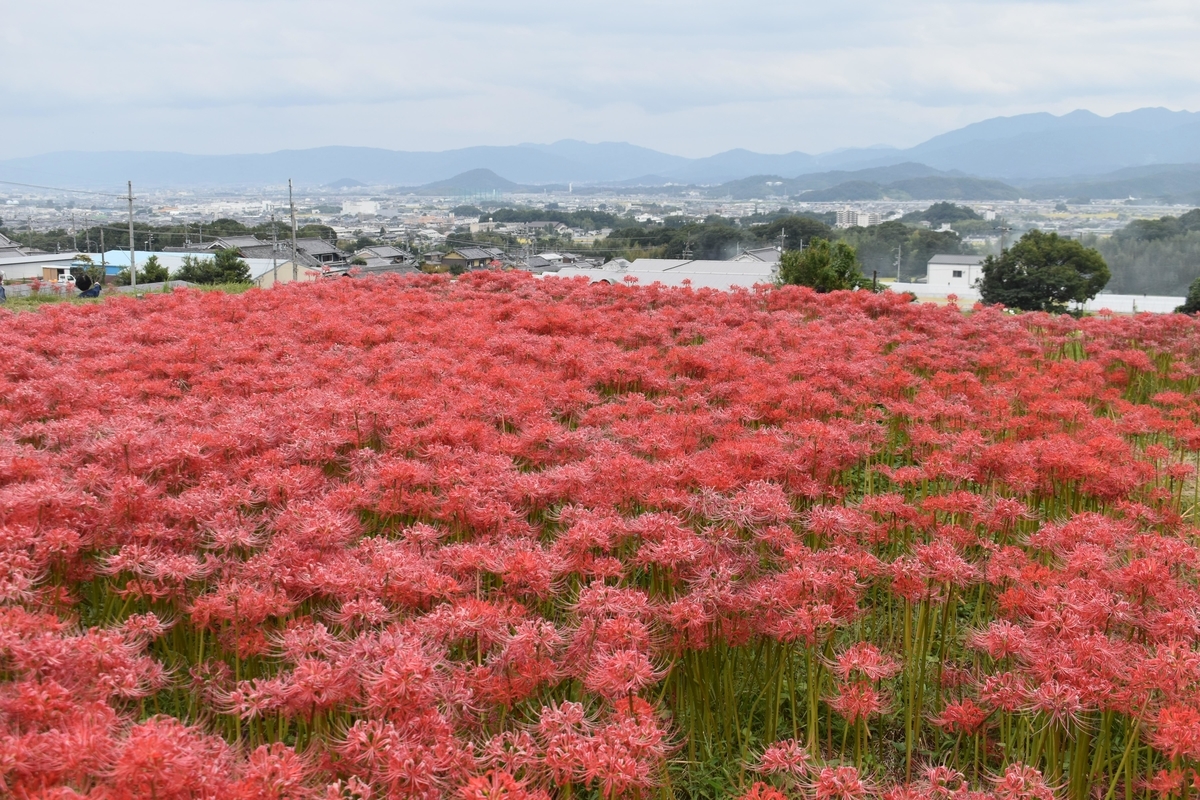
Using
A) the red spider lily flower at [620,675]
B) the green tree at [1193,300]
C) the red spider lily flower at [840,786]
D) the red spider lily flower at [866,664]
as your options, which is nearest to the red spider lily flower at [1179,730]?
the red spider lily flower at [866,664]

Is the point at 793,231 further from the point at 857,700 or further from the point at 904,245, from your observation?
the point at 857,700

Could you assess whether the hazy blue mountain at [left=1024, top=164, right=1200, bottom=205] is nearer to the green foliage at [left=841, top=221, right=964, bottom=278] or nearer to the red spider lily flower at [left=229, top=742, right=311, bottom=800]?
the green foliage at [left=841, top=221, right=964, bottom=278]

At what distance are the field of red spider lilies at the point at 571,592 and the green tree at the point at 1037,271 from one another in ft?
90.7

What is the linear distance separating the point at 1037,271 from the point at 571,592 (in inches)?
1291

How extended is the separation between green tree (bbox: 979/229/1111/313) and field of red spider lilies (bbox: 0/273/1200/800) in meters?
27.6

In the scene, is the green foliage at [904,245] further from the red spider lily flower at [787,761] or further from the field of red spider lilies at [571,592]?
the red spider lily flower at [787,761]

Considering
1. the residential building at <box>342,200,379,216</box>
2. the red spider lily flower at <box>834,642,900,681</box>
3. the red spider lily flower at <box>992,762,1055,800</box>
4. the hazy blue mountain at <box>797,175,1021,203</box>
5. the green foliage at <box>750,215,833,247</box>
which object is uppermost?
the hazy blue mountain at <box>797,175,1021,203</box>

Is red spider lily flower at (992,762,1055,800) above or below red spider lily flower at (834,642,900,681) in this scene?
below

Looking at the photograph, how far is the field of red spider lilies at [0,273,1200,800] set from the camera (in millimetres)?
2344

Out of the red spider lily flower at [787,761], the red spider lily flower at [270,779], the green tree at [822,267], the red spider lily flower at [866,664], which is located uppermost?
the green tree at [822,267]

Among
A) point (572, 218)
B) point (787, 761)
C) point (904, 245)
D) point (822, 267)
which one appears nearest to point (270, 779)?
point (787, 761)

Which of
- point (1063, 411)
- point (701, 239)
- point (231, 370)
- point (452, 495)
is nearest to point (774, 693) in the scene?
point (452, 495)

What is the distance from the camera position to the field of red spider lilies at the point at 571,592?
2344 millimetres

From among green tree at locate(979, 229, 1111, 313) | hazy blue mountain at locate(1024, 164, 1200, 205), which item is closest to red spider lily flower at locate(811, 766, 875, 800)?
green tree at locate(979, 229, 1111, 313)
